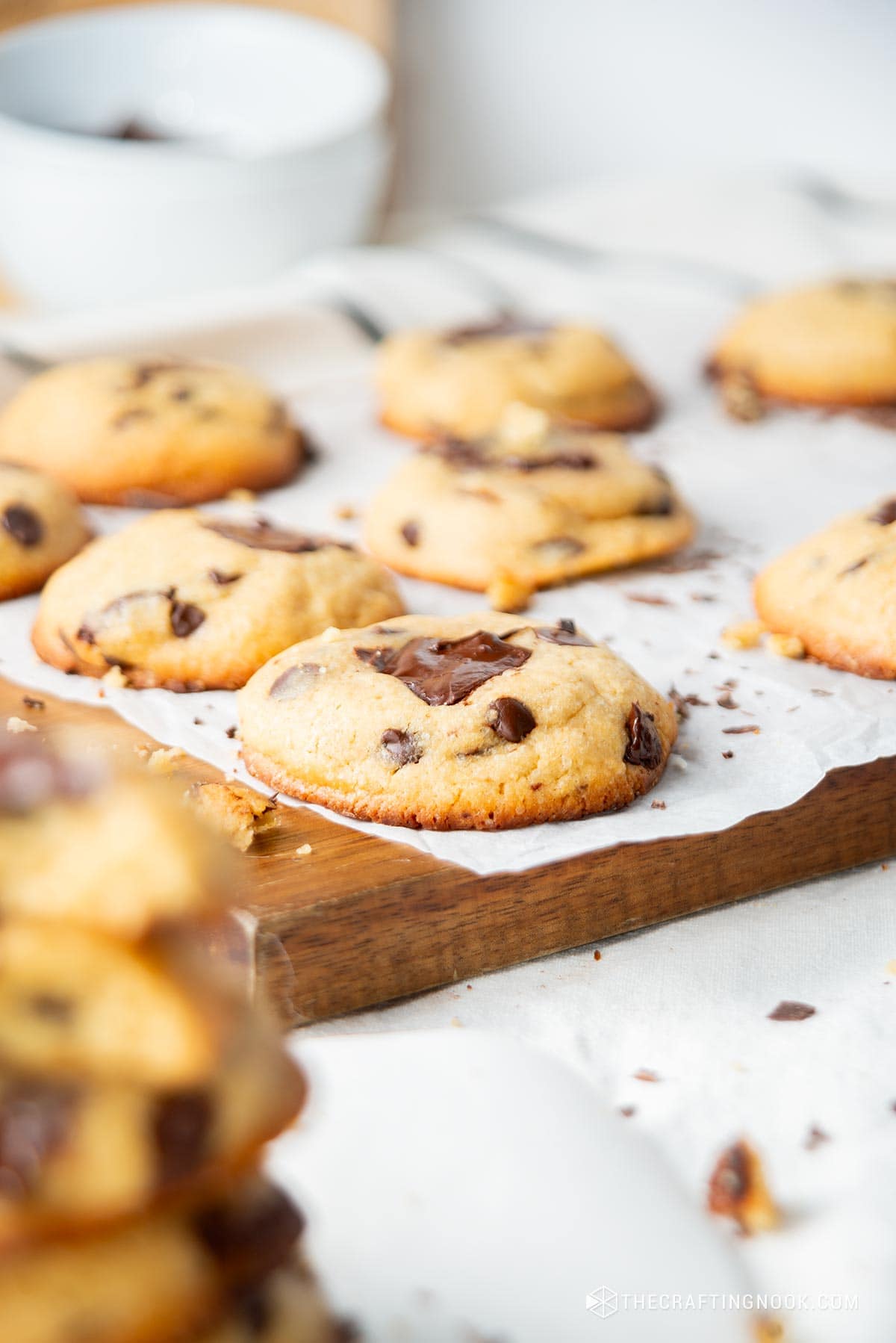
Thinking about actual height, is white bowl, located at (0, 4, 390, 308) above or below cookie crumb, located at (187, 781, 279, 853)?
above

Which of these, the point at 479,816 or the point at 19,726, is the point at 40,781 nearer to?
the point at 479,816

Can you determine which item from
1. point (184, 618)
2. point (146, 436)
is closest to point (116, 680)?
point (184, 618)

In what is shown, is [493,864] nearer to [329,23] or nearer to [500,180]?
[329,23]

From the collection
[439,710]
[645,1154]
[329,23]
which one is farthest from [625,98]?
[645,1154]

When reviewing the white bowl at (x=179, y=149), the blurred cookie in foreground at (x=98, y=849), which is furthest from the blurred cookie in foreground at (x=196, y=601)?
the white bowl at (x=179, y=149)

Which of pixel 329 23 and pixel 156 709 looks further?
pixel 329 23

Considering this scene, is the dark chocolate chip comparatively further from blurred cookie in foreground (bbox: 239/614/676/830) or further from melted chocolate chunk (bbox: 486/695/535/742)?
melted chocolate chunk (bbox: 486/695/535/742)

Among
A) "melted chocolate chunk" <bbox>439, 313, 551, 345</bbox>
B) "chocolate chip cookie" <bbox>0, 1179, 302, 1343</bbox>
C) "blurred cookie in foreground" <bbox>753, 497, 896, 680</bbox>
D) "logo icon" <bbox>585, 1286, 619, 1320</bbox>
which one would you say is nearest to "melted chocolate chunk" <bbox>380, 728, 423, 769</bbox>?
"blurred cookie in foreground" <bbox>753, 497, 896, 680</bbox>
